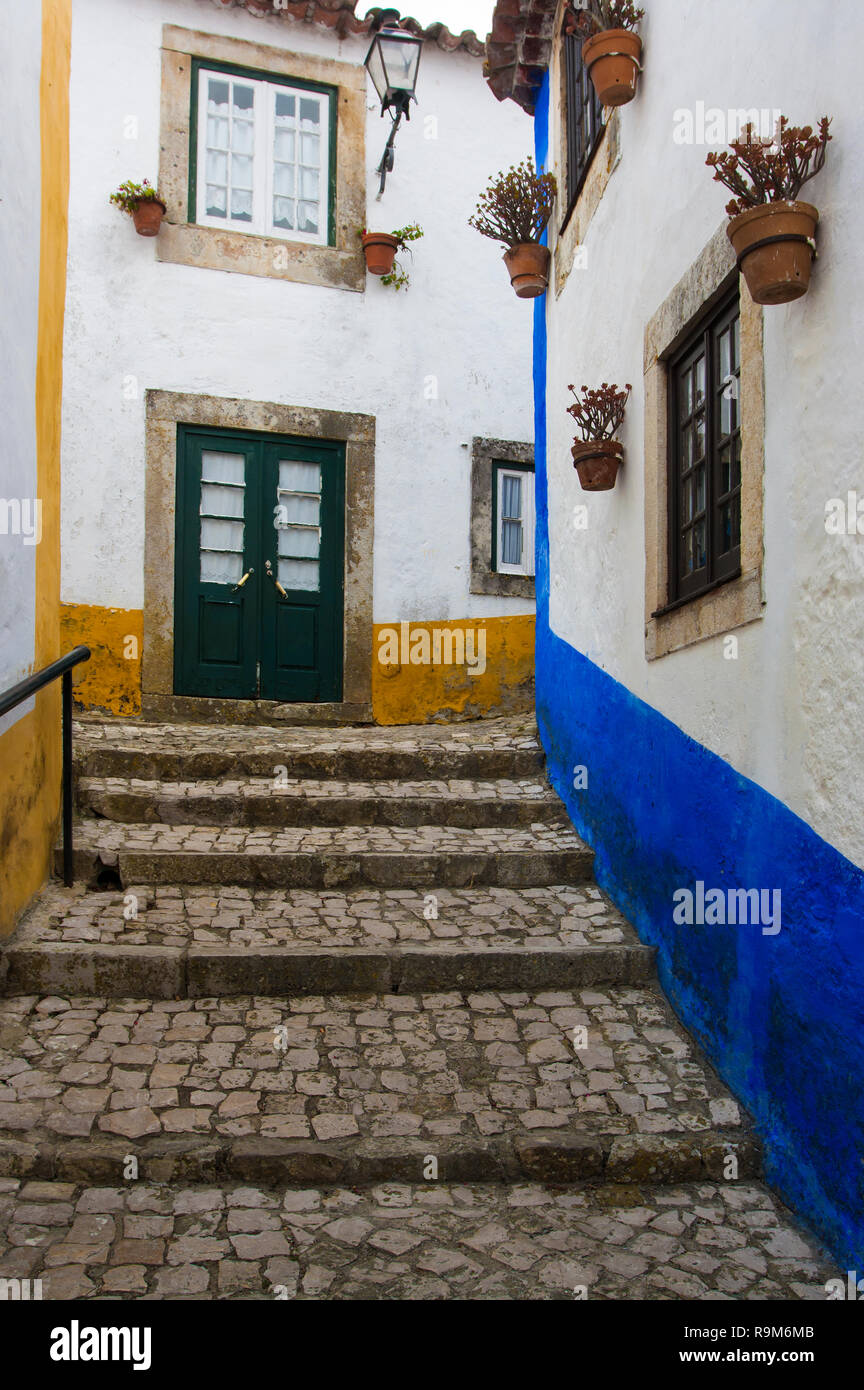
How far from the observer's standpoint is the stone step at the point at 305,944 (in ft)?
14.4

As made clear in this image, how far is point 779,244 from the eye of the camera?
3090mm

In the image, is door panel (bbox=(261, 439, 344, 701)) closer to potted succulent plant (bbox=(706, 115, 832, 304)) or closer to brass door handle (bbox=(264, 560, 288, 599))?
brass door handle (bbox=(264, 560, 288, 599))

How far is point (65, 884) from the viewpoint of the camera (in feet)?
16.8

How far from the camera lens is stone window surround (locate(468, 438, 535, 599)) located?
9258 mm

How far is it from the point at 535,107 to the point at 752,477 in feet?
16.8

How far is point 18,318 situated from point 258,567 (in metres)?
4.03

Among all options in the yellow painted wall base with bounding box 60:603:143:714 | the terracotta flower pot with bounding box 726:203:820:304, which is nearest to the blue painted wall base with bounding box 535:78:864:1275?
the terracotta flower pot with bounding box 726:203:820:304

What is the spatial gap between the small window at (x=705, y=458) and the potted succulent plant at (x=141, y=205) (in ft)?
16.4

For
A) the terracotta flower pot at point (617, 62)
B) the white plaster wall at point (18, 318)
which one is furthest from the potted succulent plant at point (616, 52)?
the white plaster wall at point (18, 318)

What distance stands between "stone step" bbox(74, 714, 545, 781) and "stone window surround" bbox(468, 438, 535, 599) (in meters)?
1.87

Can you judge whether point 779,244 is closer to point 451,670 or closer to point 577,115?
point 577,115

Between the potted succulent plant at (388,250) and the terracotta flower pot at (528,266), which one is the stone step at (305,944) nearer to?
the terracotta flower pot at (528,266)

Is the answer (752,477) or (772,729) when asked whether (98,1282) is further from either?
(752,477)
